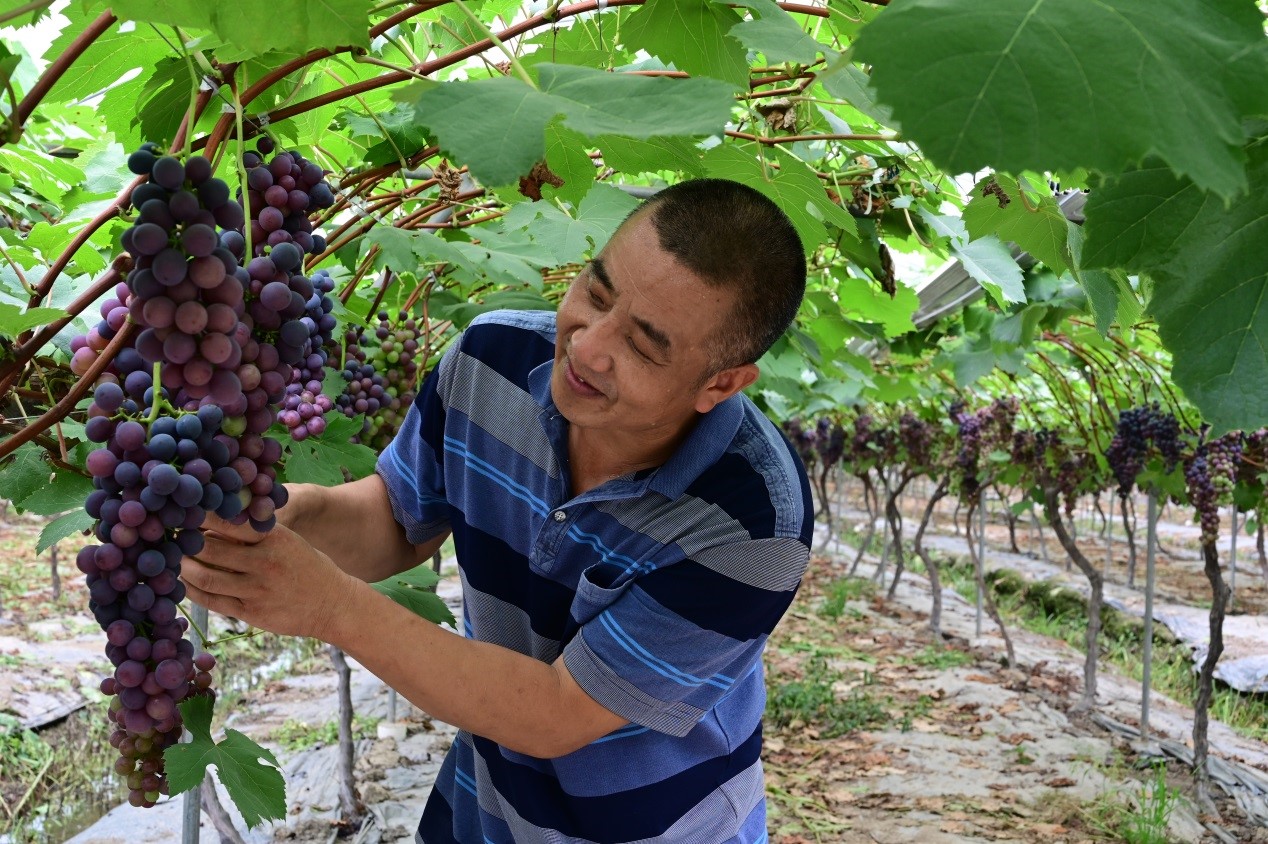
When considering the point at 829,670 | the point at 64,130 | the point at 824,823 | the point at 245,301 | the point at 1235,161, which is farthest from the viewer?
the point at 829,670

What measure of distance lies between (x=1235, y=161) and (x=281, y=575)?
1.00 m

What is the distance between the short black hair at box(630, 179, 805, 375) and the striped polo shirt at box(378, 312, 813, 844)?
0.30 metres

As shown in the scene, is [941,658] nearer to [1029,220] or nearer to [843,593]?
[843,593]

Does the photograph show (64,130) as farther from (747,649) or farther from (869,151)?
(747,649)

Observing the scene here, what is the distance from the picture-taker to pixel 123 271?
2.87 feet

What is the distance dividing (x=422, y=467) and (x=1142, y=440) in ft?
20.0

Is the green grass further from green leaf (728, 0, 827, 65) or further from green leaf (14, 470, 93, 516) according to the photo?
green leaf (14, 470, 93, 516)

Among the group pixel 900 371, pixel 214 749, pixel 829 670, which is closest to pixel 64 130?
pixel 214 749

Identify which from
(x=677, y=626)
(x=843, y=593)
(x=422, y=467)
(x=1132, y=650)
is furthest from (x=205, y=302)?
(x=843, y=593)

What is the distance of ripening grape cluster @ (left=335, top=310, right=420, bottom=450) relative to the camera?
8.23 ft

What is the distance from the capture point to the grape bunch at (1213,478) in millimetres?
6434

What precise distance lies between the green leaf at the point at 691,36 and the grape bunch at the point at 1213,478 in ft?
20.3

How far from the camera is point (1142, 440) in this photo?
22.2ft

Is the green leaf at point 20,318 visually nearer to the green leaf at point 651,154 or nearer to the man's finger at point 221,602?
the man's finger at point 221,602
